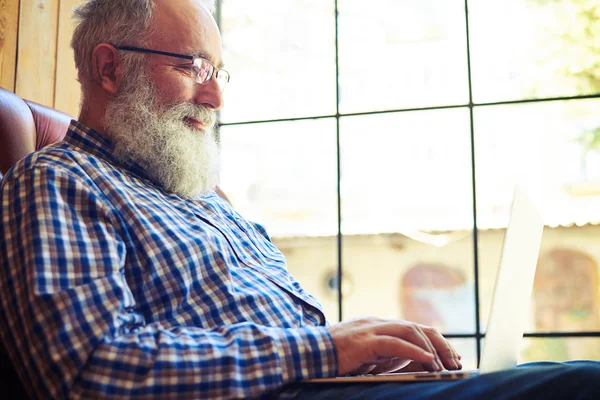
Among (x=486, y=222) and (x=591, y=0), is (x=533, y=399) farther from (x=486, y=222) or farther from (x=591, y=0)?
(x=591, y=0)

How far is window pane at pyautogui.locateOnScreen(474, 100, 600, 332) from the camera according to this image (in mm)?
2512

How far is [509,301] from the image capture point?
1.04 m

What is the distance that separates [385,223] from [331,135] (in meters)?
0.57

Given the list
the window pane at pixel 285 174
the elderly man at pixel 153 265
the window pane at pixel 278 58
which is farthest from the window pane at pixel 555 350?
the elderly man at pixel 153 265

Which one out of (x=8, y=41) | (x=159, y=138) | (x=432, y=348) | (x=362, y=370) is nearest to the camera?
(x=432, y=348)

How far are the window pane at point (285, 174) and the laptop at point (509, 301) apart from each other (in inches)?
59.2

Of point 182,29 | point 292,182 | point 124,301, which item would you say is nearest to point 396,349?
point 124,301

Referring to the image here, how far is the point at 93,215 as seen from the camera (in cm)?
114

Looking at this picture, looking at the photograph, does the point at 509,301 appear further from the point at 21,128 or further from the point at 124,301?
Result: the point at 21,128

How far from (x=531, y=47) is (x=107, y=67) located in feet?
5.73

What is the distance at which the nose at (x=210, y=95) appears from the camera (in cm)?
159

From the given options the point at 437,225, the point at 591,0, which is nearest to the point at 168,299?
the point at 437,225

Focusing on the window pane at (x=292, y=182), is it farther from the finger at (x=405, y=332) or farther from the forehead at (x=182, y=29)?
the finger at (x=405, y=332)

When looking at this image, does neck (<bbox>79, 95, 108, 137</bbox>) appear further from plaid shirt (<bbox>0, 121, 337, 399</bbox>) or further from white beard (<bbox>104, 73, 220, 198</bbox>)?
plaid shirt (<bbox>0, 121, 337, 399</bbox>)
